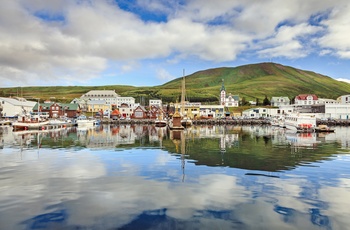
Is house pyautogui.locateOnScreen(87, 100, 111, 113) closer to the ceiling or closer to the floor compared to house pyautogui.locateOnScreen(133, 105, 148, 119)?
closer to the ceiling

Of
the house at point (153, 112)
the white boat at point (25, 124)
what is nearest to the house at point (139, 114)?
the house at point (153, 112)

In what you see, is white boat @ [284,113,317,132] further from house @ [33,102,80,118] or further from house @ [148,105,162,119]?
house @ [33,102,80,118]

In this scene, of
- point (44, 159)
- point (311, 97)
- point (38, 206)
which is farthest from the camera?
point (311, 97)

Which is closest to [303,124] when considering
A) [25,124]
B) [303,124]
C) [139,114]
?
[303,124]

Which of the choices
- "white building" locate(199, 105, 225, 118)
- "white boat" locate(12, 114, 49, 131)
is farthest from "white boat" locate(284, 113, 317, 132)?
"white boat" locate(12, 114, 49, 131)

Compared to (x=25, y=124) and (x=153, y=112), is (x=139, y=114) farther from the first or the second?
(x=25, y=124)

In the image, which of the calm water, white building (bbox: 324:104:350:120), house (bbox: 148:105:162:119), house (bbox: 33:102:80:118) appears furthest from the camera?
house (bbox: 33:102:80:118)

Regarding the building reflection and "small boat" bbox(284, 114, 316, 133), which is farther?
"small boat" bbox(284, 114, 316, 133)

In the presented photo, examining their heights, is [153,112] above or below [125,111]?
below

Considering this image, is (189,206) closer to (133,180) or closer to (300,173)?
(133,180)

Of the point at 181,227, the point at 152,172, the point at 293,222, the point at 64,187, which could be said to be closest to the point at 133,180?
the point at 152,172

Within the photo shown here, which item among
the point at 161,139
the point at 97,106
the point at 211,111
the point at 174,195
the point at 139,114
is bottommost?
the point at 174,195

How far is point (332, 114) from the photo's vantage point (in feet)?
386

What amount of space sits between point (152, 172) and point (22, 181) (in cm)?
774
